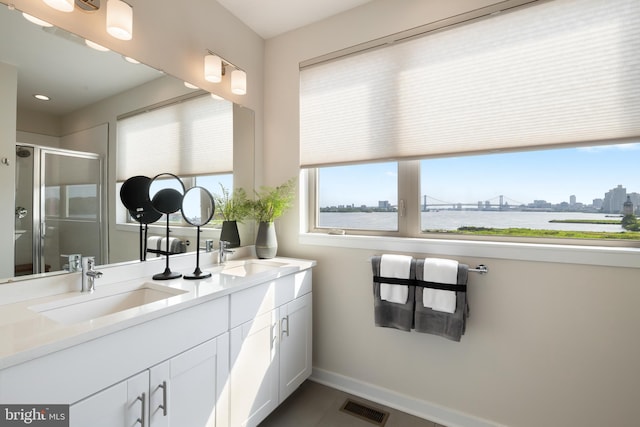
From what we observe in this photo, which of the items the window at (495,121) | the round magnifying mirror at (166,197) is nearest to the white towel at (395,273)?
the window at (495,121)

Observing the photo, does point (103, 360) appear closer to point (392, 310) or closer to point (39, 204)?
point (39, 204)

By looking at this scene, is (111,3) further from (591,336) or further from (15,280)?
(591,336)

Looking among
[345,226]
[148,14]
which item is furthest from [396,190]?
[148,14]

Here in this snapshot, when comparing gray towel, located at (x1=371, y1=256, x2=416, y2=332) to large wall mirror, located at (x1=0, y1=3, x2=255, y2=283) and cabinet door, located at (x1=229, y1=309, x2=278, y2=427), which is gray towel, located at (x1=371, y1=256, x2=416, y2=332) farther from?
large wall mirror, located at (x1=0, y1=3, x2=255, y2=283)

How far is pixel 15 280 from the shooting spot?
1.13 m

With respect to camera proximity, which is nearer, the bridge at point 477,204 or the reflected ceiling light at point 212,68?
the bridge at point 477,204

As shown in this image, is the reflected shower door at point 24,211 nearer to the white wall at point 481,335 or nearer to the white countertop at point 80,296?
the white countertop at point 80,296

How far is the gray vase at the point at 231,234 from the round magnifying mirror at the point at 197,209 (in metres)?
0.33

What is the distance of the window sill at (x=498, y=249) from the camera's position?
1.34 meters

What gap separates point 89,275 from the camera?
1.27 metres

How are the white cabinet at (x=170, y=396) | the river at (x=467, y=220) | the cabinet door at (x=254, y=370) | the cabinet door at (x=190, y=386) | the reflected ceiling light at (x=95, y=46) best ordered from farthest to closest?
1. the river at (x=467, y=220)
2. the cabinet door at (x=254, y=370)
3. the reflected ceiling light at (x=95, y=46)
4. the cabinet door at (x=190, y=386)
5. the white cabinet at (x=170, y=396)

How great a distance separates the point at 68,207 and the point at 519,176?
7.64ft

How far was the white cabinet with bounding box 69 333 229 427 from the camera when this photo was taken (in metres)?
0.91

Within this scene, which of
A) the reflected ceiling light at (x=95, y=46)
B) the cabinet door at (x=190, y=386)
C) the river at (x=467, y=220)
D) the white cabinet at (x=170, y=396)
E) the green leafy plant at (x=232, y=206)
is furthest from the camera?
the green leafy plant at (x=232, y=206)
